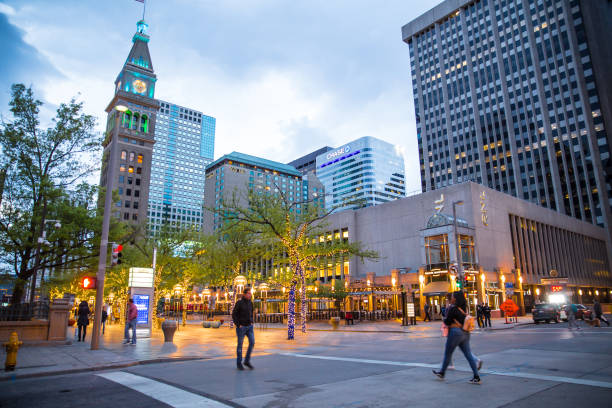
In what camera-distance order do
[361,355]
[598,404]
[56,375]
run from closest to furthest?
[598,404] < [56,375] < [361,355]

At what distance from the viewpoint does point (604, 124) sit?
319 feet

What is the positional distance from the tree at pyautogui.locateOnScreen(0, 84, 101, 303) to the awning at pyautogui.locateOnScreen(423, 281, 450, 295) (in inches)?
1332

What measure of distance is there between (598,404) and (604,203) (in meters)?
112

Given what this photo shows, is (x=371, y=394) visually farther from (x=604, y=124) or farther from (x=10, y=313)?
(x=604, y=124)

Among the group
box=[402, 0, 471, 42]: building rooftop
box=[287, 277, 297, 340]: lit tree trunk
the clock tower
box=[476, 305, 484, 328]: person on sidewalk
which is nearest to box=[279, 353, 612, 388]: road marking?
box=[287, 277, 297, 340]: lit tree trunk

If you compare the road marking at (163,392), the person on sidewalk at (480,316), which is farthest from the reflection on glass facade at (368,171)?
the road marking at (163,392)

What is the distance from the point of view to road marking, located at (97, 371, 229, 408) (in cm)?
660

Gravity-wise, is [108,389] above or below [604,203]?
below

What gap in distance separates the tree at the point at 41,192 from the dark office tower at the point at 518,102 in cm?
10829

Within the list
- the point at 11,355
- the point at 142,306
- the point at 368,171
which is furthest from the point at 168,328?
the point at 368,171

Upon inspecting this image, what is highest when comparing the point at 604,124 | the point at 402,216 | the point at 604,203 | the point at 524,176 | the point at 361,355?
the point at 604,124

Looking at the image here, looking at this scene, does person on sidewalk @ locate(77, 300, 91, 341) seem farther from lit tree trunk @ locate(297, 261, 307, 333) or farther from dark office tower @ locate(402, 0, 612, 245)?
dark office tower @ locate(402, 0, 612, 245)

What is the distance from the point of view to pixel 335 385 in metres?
7.94

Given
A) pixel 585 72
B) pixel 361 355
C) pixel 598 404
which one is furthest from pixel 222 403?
pixel 585 72
